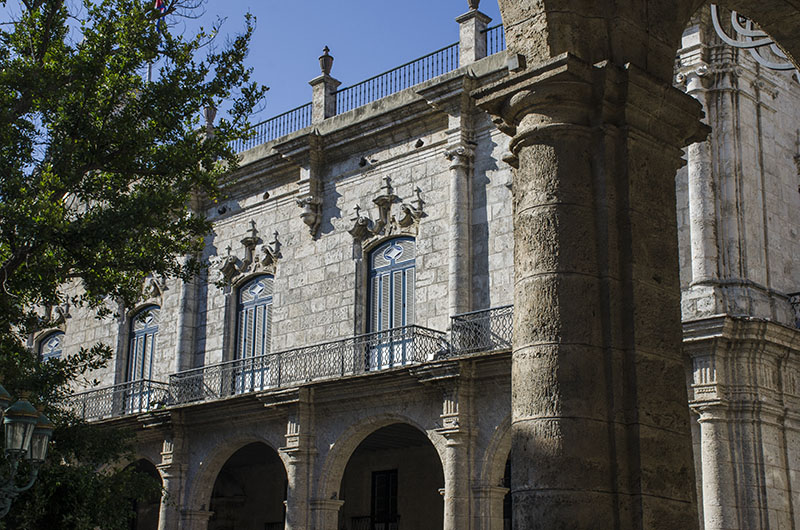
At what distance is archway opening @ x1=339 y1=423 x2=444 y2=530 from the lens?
68.0 ft

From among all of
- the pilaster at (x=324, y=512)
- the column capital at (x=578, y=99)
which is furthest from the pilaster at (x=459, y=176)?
the column capital at (x=578, y=99)

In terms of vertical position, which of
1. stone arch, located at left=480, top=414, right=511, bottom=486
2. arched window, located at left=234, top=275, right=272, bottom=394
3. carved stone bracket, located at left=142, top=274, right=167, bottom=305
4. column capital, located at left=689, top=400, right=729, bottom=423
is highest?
carved stone bracket, located at left=142, top=274, right=167, bottom=305

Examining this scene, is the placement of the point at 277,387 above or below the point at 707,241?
below

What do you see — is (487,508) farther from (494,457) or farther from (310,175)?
(310,175)

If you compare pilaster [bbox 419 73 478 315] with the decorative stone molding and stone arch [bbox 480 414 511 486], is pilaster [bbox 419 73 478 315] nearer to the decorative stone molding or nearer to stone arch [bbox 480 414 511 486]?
the decorative stone molding

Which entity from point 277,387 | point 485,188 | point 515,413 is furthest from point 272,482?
point 515,413

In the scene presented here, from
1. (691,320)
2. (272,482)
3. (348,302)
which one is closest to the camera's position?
(691,320)

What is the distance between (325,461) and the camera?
62.0 ft

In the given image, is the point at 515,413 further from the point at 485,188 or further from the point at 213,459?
the point at 213,459

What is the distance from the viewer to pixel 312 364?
64.3 ft

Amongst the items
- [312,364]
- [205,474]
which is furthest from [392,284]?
[205,474]

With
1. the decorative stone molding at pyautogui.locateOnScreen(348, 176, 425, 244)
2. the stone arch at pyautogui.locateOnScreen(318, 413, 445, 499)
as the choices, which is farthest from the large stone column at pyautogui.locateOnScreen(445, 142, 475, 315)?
the stone arch at pyautogui.locateOnScreen(318, 413, 445, 499)

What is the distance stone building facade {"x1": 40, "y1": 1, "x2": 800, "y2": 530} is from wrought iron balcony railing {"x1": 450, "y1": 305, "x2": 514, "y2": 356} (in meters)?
0.05

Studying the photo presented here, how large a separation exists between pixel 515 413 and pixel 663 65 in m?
2.33
